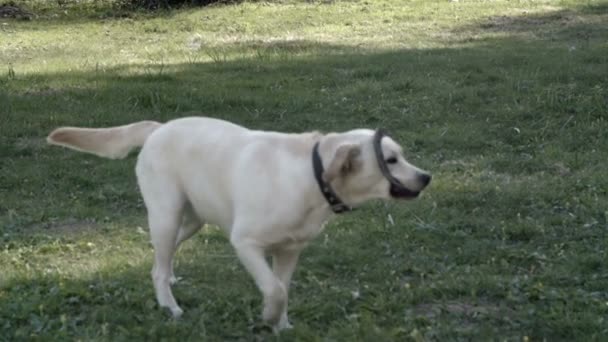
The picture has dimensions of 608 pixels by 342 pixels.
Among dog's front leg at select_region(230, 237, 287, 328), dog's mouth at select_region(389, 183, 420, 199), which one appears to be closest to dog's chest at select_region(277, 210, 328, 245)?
dog's front leg at select_region(230, 237, 287, 328)

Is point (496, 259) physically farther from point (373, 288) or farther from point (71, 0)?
point (71, 0)

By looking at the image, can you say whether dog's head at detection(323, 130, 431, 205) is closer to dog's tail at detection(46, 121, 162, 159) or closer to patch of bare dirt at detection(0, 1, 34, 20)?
dog's tail at detection(46, 121, 162, 159)

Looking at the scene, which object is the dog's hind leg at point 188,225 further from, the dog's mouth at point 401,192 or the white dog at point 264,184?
the dog's mouth at point 401,192

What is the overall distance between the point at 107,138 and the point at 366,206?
7.92 feet

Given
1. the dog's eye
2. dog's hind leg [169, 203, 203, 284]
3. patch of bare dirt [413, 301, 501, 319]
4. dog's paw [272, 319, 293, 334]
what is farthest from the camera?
dog's hind leg [169, 203, 203, 284]

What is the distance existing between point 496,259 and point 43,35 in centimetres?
1210

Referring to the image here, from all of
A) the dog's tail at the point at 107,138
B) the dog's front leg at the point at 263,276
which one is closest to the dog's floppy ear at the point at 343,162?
the dog's front leg at the point at 263,276

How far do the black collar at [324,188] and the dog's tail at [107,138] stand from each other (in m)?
1.28

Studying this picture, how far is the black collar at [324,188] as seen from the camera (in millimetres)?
4855

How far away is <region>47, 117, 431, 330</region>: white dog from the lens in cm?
491

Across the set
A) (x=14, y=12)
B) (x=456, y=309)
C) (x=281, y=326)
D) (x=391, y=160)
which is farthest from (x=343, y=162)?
(x=14, y=12)

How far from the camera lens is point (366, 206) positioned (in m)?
7.65

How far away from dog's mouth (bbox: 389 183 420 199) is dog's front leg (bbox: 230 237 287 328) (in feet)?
2.27

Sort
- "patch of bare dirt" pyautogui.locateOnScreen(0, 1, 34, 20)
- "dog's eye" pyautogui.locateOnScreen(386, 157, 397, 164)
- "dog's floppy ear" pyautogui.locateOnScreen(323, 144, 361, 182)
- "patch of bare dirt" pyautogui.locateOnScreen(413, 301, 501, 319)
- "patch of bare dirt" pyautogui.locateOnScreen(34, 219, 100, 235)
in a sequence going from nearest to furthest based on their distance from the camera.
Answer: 1. "dog's floppy ear" pyautogui.locateOnScreen(323, 144, 361, 182)
2. "dog's eye" pyautogui.locateOnScreen(386, 157, 397, 164)
3. "patch of bare dirt" pyautogui.locateOnScreen(413, 301, 501, 319)
4. "patch of bare dirt" pyautogui.locateOnScreen(34, 219, 100, 235)
5. "patch of bare dirt" pyautogui.locateOnScreen(0, 1, 34, 20)
